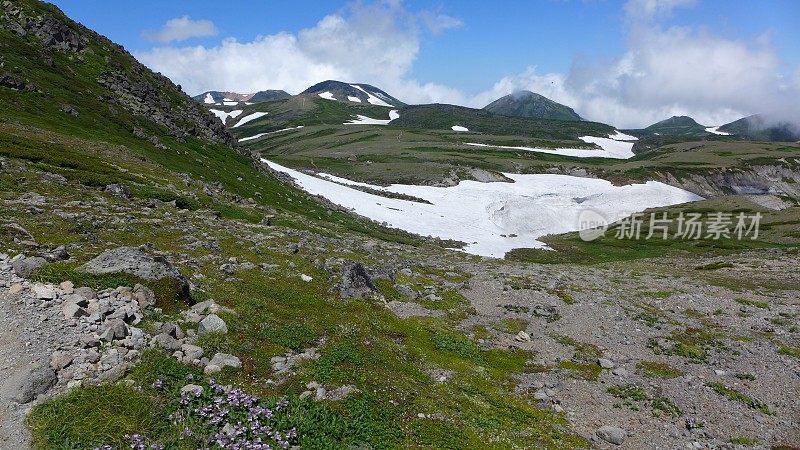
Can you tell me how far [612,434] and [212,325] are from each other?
15352mm

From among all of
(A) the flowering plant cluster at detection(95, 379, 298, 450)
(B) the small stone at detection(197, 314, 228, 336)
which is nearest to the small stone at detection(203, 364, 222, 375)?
(A) the flowering plant cluster at detection(95, 379, 298, 450)

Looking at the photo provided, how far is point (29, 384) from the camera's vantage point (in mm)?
11227

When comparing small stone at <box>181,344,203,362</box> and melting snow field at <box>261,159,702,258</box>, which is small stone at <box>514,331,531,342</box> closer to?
small stone at <box>181,344,203,362</box>

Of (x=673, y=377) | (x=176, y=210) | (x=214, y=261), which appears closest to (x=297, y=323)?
(x=214, y=261)

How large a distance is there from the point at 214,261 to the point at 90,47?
76181 mm

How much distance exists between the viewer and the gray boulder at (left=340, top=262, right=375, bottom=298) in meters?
27.1

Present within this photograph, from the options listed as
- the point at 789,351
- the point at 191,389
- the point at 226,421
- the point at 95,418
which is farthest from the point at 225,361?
the point at 789,351

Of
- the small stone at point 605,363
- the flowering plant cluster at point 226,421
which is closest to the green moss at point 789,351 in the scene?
the small stone at point 605,363

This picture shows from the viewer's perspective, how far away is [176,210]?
38.2m

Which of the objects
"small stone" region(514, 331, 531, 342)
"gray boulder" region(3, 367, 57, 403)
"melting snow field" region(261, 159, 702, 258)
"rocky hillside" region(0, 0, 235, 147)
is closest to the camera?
"gray boulder" region(3, 367, 57, 403)

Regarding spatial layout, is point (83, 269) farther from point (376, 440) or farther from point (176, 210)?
point (176, 210)

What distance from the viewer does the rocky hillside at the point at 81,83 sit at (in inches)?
2322

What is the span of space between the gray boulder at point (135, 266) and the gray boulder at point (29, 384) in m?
6.11

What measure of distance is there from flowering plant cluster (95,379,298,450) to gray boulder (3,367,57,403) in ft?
7.95
